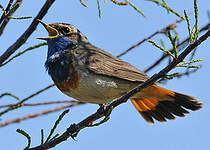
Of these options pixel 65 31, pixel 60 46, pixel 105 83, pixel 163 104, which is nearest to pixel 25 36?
pixel 105 83

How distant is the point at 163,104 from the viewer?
5.12 metres

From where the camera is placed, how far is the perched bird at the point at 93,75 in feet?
13.5

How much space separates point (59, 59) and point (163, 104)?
74.7 inches

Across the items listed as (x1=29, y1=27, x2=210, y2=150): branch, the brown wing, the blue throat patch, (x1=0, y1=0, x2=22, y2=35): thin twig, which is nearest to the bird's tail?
the brown wing

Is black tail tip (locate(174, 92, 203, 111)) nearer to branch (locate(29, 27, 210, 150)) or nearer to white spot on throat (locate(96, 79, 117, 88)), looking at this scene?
white spot on throat (locate(96, 79, 117, 88))

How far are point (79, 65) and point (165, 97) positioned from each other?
1442 mm

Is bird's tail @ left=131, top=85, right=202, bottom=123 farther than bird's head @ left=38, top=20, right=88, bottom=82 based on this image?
Yes

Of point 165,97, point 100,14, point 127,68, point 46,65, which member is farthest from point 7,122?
point 165,97

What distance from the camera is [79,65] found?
421 centimetres

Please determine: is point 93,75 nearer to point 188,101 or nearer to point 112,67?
point 112,67

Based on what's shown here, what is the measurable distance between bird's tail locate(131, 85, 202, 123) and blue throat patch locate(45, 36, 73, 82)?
119cm

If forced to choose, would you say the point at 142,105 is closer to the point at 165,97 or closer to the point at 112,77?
the point at 165,97

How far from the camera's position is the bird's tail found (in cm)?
460

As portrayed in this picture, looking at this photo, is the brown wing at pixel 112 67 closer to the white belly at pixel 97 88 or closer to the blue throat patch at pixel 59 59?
the white belly at pixel 97 88
